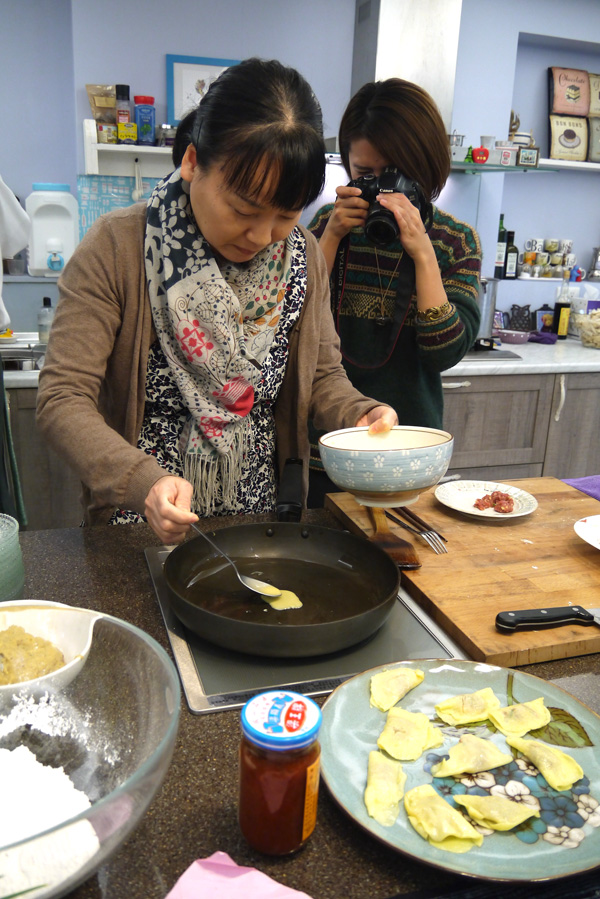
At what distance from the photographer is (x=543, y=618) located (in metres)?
0.90

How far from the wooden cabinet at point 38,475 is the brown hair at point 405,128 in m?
1.45

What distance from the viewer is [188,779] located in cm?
67

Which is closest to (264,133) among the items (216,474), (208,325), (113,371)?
(208,325)

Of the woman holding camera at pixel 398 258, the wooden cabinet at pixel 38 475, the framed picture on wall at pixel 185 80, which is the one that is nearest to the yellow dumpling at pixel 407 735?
the woman holding camera at pixel 398 258

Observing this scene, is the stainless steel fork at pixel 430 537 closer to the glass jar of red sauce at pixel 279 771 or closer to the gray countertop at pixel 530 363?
the glass jar of red sauce at pixel 279 771

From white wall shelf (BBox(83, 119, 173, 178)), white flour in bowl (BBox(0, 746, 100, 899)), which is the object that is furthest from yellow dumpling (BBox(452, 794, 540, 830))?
white wall shelf (BBox(83, 119, 173, 178))

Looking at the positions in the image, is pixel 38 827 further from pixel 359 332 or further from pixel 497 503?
pixel 359 332

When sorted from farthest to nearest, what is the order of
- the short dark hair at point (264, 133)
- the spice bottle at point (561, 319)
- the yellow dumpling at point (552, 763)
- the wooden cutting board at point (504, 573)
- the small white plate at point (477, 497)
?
the spice bottle at point (561, 319) → the small white plate at point (477, 497) → the short dark hair at point (264, 133) → the wooden cutting board at point (504, 573) → the yellow dumpling at point (552, 763)

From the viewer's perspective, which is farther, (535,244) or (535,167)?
(535,244)

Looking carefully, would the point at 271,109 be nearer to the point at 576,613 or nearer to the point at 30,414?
the point at 576,613

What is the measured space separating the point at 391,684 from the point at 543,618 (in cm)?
25

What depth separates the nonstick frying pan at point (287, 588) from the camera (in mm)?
806

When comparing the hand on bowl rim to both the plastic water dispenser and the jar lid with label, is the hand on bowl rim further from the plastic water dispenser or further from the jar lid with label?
the plastic water dispenser

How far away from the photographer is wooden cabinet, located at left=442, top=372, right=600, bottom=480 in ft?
9.71
